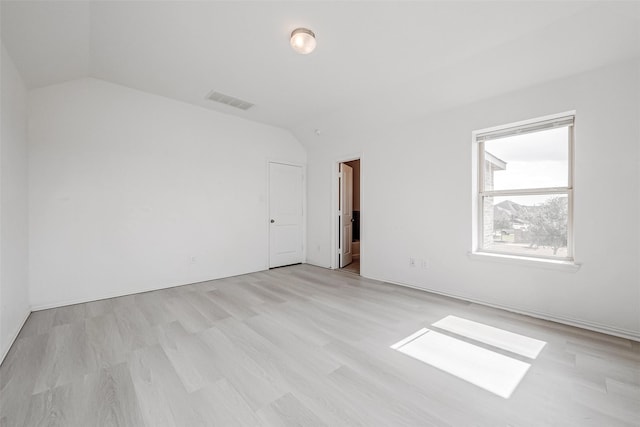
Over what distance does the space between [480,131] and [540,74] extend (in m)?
0.73

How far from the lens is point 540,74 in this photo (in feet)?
8.30

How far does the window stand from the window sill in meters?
0.11

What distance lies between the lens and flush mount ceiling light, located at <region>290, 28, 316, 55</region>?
2201 millimetres

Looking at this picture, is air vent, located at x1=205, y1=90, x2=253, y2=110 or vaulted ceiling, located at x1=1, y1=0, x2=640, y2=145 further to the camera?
air vent, located at x1=205, y1=90, x2=253, y2=110

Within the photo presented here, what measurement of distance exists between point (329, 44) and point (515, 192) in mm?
2629

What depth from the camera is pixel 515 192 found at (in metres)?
2.93

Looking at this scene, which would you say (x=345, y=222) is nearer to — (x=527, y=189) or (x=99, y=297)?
(x=527, y=189)

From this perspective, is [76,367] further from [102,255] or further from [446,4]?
[446,4]

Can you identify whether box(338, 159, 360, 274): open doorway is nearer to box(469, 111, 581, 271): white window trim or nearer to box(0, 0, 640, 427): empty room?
box(0, 0, 640, 427): empty room

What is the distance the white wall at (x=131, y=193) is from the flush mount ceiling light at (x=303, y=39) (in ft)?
7.91

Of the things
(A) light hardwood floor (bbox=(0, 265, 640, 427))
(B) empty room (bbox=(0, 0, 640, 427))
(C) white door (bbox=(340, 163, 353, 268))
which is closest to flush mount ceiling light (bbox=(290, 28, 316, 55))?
(B) empty room (bbox=(0, 0, 640, 427))

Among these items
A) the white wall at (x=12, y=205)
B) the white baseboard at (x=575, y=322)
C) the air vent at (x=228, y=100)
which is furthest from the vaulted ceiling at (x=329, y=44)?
the white baseboard at (x=575, y=322)

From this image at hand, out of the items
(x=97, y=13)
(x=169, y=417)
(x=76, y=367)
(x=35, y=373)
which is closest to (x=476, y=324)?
(x=169, y=417)

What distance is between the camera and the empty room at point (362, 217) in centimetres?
163
